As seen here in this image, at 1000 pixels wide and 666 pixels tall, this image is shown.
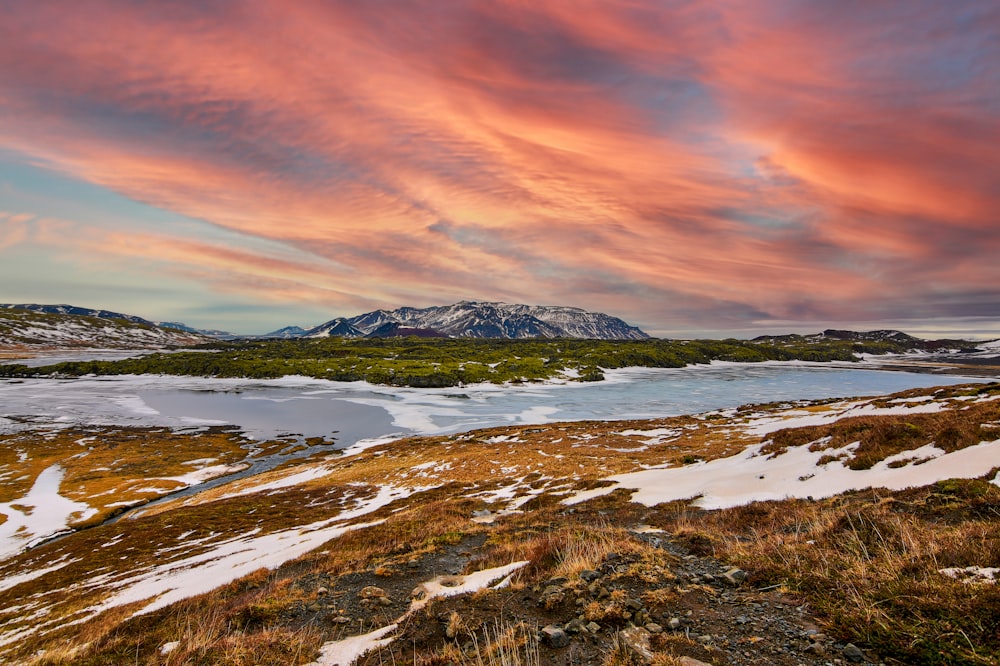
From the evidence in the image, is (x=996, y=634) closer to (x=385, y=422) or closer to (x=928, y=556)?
→ (x=928, y=556)

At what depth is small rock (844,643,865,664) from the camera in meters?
4.98

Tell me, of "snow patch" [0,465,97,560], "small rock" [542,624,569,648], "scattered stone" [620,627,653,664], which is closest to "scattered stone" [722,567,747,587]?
"scattered stone" [620,627,653,664]

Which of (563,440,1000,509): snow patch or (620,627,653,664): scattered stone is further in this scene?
(563,440,1000,509): snow patch

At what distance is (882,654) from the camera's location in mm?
4984

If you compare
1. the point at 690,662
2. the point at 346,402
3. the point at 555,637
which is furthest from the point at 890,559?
the point at 346,402

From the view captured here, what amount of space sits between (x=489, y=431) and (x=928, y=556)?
5713 centimetres

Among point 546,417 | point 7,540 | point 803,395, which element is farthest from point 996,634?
point 803,395

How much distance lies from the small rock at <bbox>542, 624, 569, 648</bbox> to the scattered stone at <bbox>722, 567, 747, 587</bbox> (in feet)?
11.7

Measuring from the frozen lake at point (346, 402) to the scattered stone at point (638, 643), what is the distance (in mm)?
64761

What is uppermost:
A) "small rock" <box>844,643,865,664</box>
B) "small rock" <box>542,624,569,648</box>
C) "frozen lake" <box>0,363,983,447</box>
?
"small rock" <box>844,643,865,664</box>

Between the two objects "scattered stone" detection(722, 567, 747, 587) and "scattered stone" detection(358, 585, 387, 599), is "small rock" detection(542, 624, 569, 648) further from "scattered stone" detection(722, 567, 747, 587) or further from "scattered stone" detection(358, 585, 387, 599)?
"scattered stone" detection(358, 585, 387, 599)

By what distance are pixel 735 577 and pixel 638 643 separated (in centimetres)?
307

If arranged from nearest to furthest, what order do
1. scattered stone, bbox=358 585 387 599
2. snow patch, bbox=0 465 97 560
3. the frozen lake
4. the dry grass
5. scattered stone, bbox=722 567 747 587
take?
the dry grass, scattered stone, bbox=722 567 747 587, scattered stone, bbox=358 585 387 599, snow patch, bbox=0 465 97 560, the frozen lake

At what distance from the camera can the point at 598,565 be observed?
9000mm
